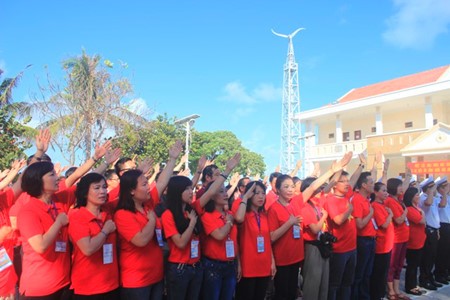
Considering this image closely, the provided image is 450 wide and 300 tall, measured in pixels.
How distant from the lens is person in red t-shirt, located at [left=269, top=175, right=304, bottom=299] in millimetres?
Answer: 3678

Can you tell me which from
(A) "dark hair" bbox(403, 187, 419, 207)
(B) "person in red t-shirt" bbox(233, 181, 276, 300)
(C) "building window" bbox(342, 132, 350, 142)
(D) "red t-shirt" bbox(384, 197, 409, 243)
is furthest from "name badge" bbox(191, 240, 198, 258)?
(C) "building window" bbox(342, 132, 350, 142)

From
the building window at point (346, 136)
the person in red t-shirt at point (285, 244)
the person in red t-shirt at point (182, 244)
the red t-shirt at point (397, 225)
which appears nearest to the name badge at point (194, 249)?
the person in red t-shirt at point (182, 244)

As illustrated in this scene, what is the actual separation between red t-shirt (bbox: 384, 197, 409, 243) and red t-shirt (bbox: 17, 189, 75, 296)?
4.09 m

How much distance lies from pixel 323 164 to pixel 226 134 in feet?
40.7

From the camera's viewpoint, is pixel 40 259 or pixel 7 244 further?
pixel 7 244

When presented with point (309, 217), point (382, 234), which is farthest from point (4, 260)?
point (382, 234)

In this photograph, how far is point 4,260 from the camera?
9.26 feet

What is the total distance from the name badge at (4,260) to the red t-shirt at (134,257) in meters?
0.88

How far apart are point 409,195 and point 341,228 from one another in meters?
1.94

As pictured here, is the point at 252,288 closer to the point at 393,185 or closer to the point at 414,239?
the point at 393,185

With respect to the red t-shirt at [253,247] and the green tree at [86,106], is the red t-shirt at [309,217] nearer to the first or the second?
the red t-shirt at [253,247]

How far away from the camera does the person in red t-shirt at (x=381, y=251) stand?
4.55 m

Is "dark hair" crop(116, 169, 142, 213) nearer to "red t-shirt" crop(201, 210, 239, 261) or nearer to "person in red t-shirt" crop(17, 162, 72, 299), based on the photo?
"person in red t-shirt" crop(17, 162, 72, 299)

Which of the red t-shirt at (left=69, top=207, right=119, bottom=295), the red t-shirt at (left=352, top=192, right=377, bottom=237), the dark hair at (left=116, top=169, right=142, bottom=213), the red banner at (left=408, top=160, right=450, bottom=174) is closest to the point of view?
the red t-shirt at (left=69, top=207, right=119, bottom=295)
